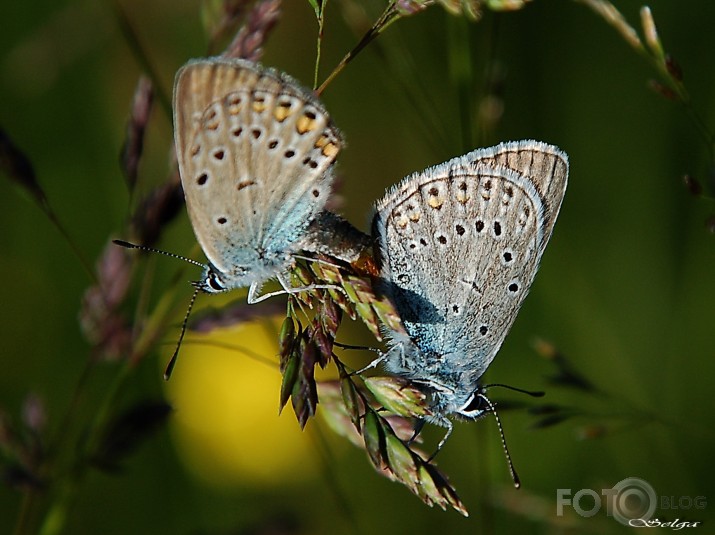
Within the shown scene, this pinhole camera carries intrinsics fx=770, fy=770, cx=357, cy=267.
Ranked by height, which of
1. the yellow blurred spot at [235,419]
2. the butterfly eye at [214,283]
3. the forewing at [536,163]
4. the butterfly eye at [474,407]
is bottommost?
the yellow blurred spot at [235,419]

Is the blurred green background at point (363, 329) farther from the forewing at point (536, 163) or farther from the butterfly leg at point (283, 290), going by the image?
the butterfly leg at point (283, 290)

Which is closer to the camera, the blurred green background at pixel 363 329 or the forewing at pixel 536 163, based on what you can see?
the forewing at pixel 536 163

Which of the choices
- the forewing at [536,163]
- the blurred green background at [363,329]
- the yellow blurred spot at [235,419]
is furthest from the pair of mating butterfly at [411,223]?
the yellow blurred spot at [235,419]

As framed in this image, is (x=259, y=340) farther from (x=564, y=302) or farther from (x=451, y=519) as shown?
(x=564, y=302)

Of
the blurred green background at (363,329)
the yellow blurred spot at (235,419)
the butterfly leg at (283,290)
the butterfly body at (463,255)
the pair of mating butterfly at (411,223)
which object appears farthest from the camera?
the yellow blurred spot at (235,419)

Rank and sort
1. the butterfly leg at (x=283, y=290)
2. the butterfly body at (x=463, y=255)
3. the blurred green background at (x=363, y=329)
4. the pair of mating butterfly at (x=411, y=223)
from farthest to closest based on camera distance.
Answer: the blurred green background at (x=363, y=329), the butterfly body at (x=463, y=255), the pair of mating butterfly at (x=411, y=223), the butterfly leg at (x=283, y=290)

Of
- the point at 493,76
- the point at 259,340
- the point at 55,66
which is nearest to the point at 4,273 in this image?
the point at 55,66

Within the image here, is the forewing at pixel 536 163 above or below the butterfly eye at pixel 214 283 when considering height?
above

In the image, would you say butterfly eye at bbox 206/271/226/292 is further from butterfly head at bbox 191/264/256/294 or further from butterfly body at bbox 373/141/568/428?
butterfly body at bbox 373/141/568/428
